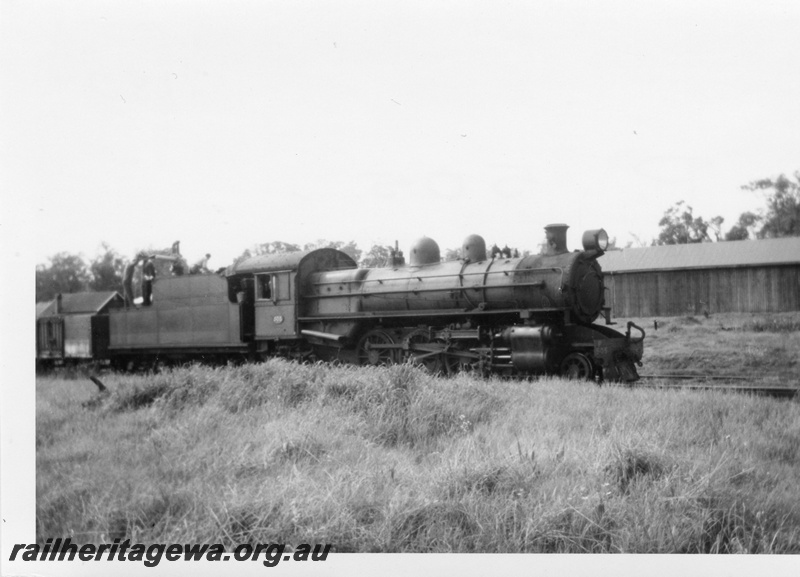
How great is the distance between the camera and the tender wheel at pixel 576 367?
985cm

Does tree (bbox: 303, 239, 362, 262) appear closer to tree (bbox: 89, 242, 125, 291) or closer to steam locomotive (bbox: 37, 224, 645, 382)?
steam locomotive (bbox: 37, 224, 645, 382)

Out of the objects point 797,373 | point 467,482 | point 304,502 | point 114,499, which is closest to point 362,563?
point 304,502

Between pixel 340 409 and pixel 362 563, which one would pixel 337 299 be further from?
pixel 362 563

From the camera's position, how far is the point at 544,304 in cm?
1026

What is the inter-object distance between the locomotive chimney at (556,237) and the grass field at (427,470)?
144 inches

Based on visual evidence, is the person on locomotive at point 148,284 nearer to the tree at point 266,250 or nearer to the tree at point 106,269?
the tree at point 106,269

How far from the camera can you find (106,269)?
36.0ft

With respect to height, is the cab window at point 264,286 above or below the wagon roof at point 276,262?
below

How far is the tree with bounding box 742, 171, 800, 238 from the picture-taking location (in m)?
6.94

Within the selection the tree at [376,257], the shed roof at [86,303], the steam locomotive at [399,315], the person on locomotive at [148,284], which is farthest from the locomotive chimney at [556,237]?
the shed roof at [86,303]

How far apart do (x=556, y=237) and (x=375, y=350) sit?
3964 mm

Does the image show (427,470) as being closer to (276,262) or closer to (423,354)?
(423,354)

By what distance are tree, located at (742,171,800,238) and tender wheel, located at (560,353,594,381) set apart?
3.48 m

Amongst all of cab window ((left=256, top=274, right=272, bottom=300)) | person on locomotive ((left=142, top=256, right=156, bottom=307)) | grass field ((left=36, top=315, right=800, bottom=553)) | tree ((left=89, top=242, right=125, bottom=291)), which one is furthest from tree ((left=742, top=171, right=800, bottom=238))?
person on locomotive ((left=142, top=256, right=156, bottom=307))
